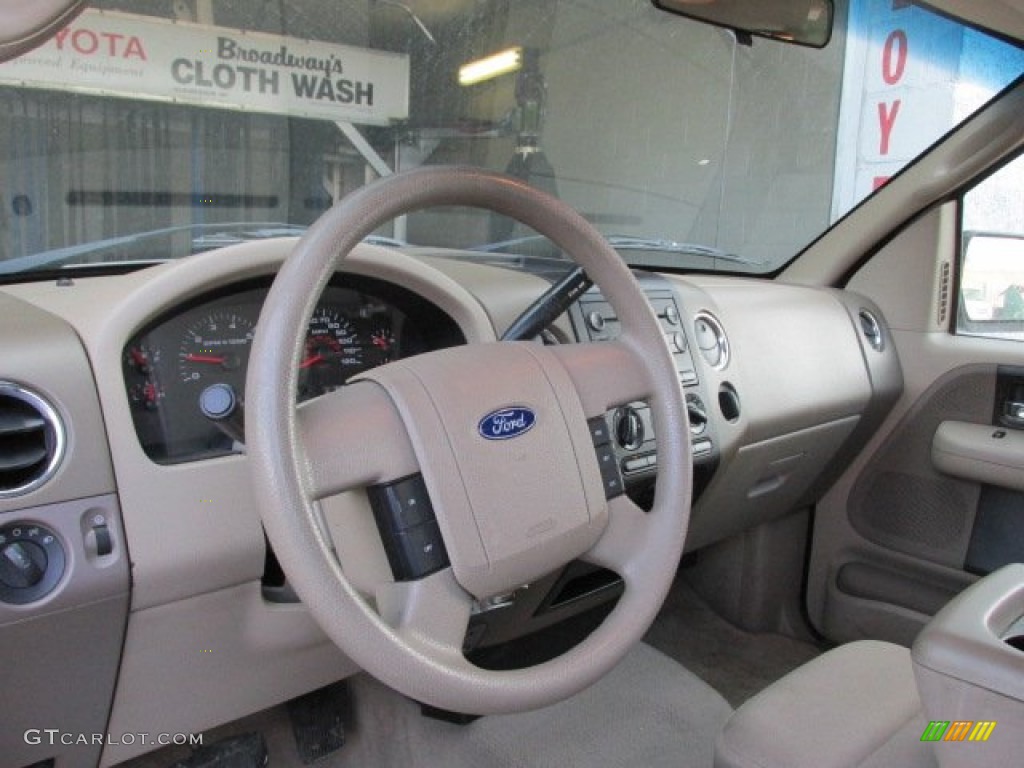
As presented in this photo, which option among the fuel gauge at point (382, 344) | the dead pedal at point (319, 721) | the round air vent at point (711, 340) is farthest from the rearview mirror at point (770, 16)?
the dead pedal at point (319, 721)

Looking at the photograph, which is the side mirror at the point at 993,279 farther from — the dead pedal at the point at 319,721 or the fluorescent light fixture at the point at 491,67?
the dead pedal at the point at 319,721

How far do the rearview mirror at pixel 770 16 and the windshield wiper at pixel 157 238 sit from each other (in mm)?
836

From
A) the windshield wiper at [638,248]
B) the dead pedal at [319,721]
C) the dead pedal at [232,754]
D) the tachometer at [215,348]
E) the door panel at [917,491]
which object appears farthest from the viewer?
the door panel at [917,491]

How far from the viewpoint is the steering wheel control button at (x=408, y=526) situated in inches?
39.0

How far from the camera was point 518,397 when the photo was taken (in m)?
1.10

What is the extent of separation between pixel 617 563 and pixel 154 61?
1.60m

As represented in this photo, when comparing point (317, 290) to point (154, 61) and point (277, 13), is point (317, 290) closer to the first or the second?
point (154, 61)

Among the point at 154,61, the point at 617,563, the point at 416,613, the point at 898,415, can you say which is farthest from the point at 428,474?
the point at 898,415

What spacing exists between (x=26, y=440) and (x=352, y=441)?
536 mm

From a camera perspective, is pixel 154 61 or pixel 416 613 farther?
pixel 154 61

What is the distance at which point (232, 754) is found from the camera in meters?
1.75

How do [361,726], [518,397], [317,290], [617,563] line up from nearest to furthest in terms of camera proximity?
[317,290] < [518,397] < [617,563] < [361,726]

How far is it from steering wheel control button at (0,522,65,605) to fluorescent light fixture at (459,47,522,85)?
218 cm
